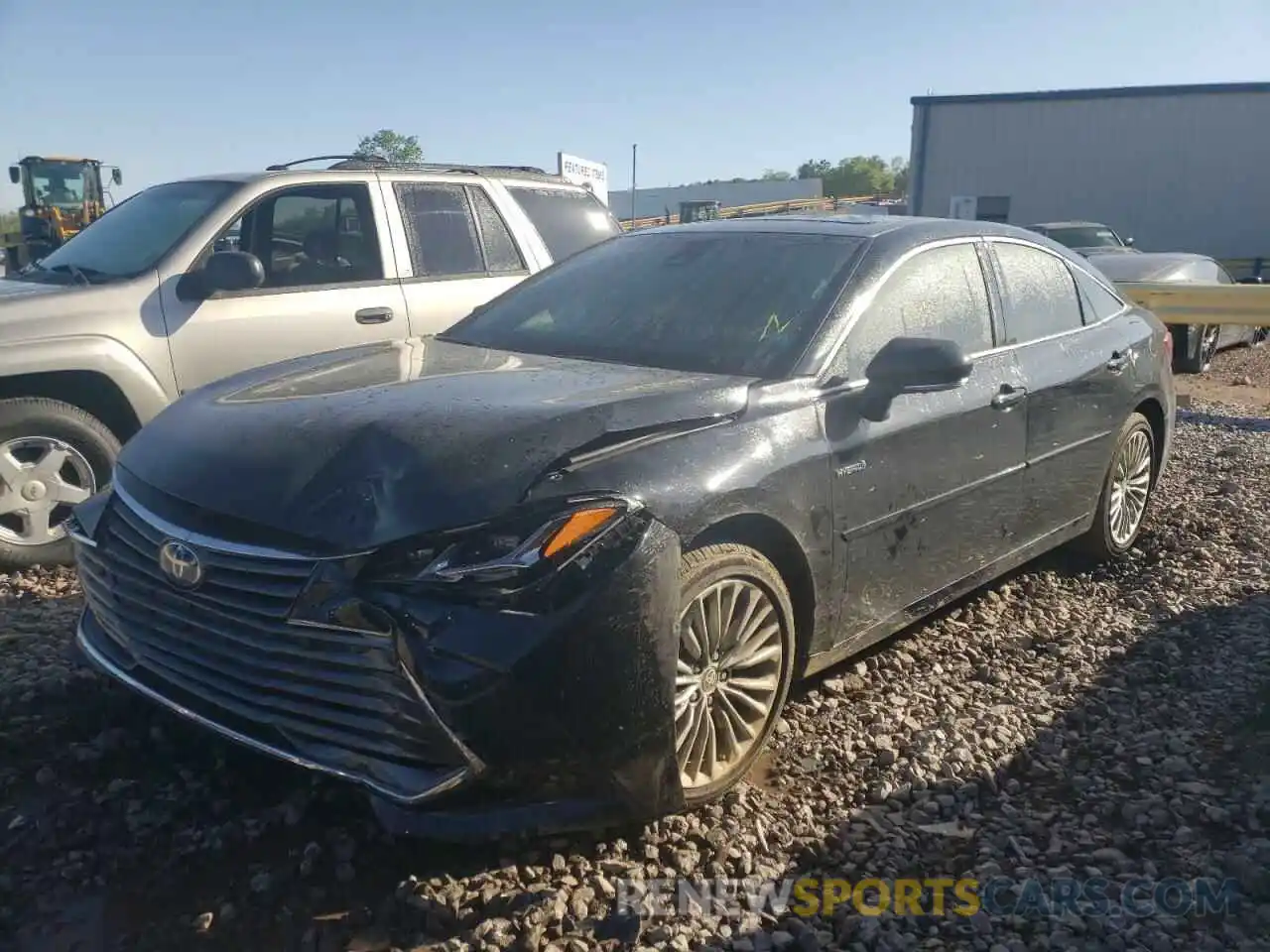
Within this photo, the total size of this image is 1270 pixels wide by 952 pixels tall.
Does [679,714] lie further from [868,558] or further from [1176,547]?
[1176,547]

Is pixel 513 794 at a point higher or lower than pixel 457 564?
lower

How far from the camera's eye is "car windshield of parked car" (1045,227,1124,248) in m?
14.8

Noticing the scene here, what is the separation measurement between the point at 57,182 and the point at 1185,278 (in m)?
24.9

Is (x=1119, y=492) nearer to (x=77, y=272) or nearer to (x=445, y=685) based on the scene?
(x=445, y=685)

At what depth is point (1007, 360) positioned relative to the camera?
4.22 meters

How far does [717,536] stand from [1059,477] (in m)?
2.34

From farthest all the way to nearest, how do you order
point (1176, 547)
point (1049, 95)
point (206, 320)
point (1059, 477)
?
point (1049, 95)
point (1176, 547)
point (206, 320)
point (1059, 477)

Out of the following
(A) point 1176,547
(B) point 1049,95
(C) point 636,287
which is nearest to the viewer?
(C) point 636,287

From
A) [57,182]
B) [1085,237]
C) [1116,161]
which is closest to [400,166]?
[1085,237]

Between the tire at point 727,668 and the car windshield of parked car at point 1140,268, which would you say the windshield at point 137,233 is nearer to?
the tire at point 727,668

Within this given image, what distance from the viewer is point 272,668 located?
8.36 ft

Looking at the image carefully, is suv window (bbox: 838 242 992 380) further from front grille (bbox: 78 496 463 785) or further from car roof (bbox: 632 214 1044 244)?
front grille (bbox: 78 496 463 785)

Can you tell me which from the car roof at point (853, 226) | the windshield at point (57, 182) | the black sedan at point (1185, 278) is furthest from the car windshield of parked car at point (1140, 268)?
the windshield at point (57, 182)

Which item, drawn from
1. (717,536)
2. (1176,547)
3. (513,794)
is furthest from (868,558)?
(1176,547)
